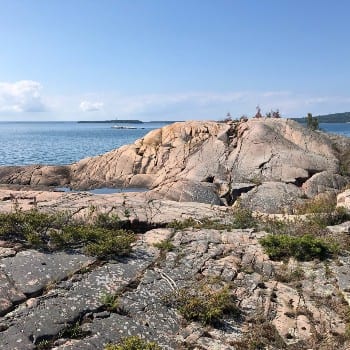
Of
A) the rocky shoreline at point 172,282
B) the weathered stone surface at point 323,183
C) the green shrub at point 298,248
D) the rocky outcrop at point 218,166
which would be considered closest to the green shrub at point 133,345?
the rocky shoreline at point 172,282

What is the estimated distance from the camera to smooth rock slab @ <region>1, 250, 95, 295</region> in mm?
9492

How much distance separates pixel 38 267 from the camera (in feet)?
33.4

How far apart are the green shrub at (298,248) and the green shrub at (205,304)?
111 inches

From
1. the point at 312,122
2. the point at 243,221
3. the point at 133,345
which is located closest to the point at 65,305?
A: the point at 133,345

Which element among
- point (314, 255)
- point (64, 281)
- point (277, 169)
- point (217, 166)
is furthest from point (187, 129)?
point (64, 281)

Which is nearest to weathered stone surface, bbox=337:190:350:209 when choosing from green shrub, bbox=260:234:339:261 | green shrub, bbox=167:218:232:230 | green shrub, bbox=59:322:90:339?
green shrub, bbox=260:234:339:261

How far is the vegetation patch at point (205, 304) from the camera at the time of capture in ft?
29.3

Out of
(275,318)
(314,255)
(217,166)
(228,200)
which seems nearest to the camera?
(275,318)

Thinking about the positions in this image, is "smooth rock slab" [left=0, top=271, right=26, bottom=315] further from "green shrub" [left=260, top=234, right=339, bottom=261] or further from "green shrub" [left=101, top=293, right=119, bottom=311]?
"green shrub" [left=260, top=234, right=339, bottom=261]

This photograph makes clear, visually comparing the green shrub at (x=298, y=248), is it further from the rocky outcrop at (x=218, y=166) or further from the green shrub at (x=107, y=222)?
the rocky outcrop at (x=218, y=166)

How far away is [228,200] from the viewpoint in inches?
1018

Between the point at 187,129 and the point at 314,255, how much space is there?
23.1 meters

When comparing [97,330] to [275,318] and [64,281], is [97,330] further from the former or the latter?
[275,318]

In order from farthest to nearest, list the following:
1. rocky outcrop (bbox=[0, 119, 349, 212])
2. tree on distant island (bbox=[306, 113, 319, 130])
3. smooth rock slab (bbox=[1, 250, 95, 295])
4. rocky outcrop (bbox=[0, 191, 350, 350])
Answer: tree on distant island (bbox=[306, 113, 319, 130]) < rocky outcrop (bbox=[0, 119, 349, 212]) < smooth rock slab (bbox=[1, 250, 95, 295]) < rocky outcrop (bbox=[0, 191, 350, 350])
